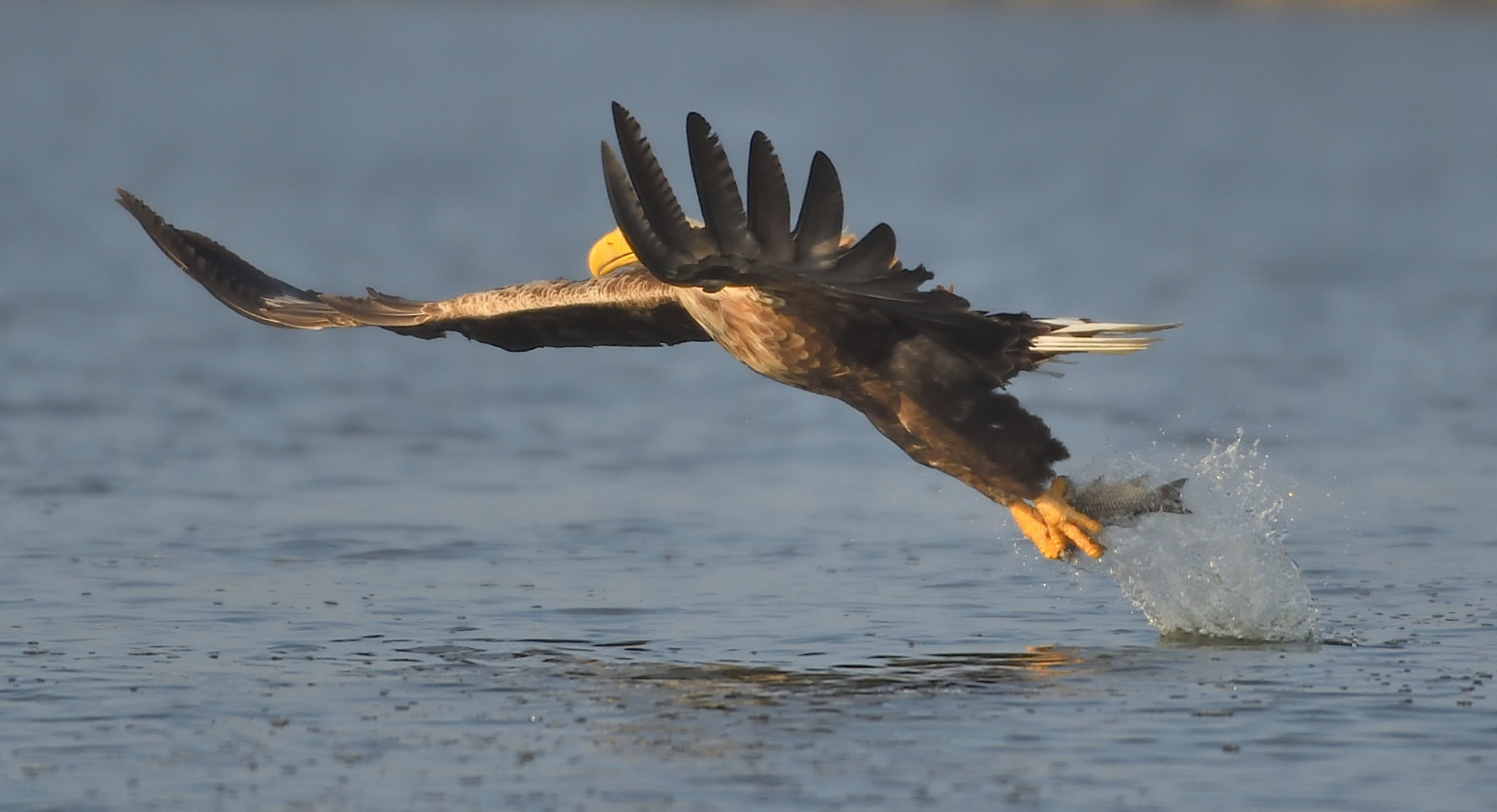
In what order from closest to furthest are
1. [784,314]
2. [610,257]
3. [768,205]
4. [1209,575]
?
[768,205], [784,314], [1209,575], [610,257]

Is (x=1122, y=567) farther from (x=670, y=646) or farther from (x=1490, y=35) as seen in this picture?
(x=1490, y=35)

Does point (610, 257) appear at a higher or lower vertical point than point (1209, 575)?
higher

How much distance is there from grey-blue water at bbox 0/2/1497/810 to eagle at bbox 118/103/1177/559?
0.70 metres

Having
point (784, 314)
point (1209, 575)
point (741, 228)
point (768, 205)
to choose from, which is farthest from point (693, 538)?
point (768, 205)

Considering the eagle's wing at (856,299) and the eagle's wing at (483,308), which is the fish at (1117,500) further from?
the eagle's wing at (483,308)

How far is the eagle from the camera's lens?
292 inches

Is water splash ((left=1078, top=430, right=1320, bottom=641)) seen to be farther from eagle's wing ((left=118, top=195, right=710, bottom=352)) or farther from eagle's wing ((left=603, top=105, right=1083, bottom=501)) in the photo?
eagle's wing ((left=118, top=195, right=710, bottom=352))

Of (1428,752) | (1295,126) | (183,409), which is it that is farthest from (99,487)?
(1295,126)

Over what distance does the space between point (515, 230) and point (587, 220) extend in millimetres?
1720

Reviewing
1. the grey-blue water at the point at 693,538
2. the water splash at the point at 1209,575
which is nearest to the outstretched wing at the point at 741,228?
the grey-blue water at the point at 693,538

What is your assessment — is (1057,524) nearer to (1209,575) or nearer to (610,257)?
(1209,575)

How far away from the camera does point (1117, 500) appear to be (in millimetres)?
8750

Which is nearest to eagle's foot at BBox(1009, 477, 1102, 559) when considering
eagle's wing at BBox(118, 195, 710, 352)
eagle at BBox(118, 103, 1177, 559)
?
eagle at BBox(118, 103, 1177, 559)

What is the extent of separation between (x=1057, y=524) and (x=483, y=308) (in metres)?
2.13
